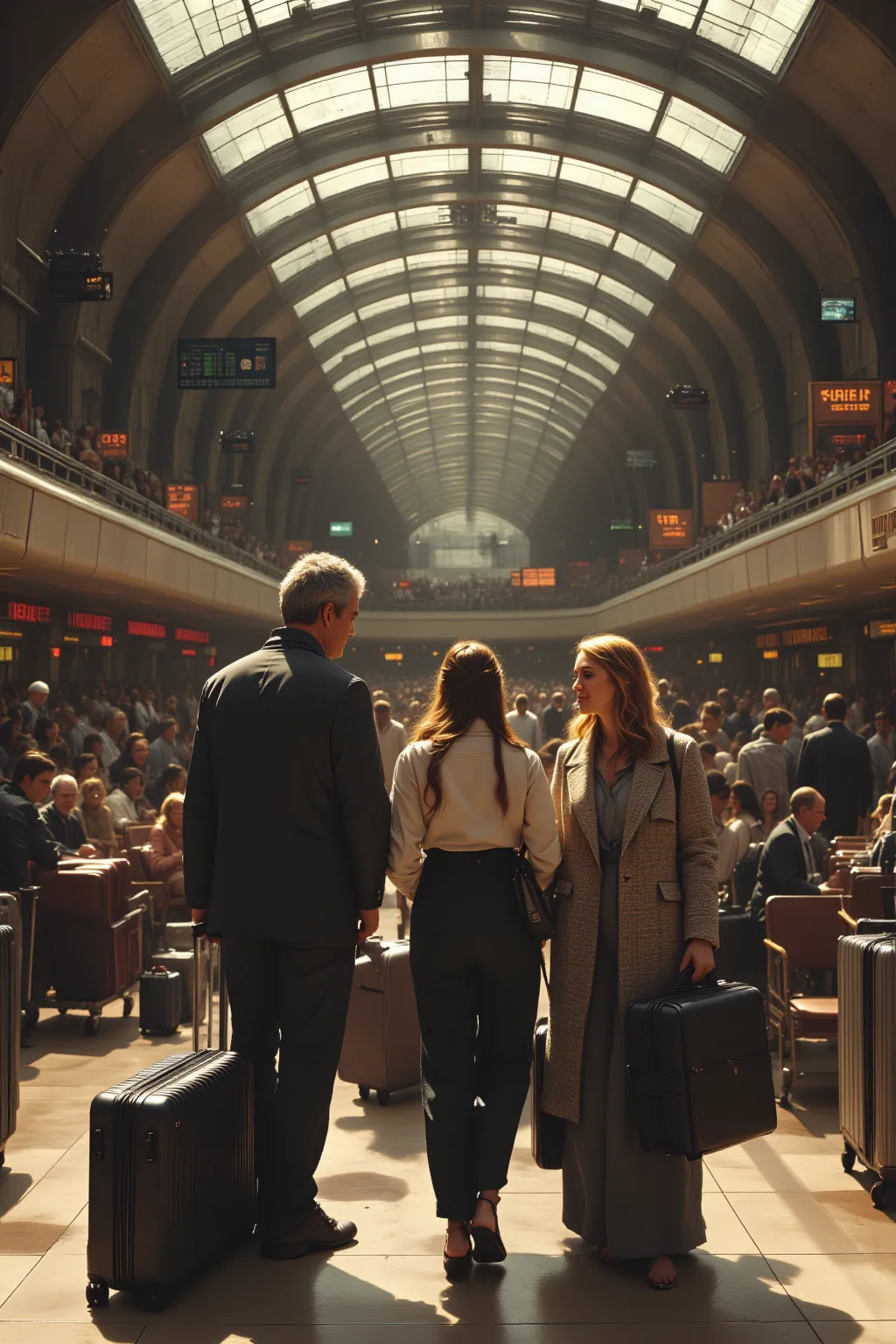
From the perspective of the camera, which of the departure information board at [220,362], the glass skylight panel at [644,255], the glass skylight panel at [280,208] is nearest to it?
the departure information board at [220,362]

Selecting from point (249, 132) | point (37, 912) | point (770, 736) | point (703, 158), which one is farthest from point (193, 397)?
point (37, 912)

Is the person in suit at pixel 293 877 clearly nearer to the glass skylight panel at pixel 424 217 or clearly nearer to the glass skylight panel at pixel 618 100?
the glass skylight panel at pixel 618 100

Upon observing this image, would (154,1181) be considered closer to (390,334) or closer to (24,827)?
(24,827)

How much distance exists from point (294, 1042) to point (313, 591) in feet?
5.06

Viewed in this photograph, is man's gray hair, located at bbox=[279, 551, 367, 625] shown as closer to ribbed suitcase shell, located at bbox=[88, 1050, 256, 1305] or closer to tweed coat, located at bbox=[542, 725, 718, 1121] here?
tweed coat, located at bbox=[542, 725, 718, 1121]

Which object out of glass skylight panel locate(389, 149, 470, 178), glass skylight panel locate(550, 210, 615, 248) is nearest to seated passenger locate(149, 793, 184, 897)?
glass skylight panel locate(389, 149, 470, 178)

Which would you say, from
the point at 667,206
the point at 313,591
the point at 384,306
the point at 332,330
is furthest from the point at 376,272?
the point at 313,591

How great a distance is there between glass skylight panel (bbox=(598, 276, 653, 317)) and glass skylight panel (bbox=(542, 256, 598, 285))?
34 cm

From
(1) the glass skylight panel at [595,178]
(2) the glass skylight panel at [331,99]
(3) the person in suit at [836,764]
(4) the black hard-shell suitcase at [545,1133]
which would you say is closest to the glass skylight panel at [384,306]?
(1) the glass skylight panel at [595,178]

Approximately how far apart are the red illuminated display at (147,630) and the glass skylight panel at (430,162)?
12.7 m

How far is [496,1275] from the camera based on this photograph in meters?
4.48

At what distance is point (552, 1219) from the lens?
507cm

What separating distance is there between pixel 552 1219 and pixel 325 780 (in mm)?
1856

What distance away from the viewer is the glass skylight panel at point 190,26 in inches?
933
